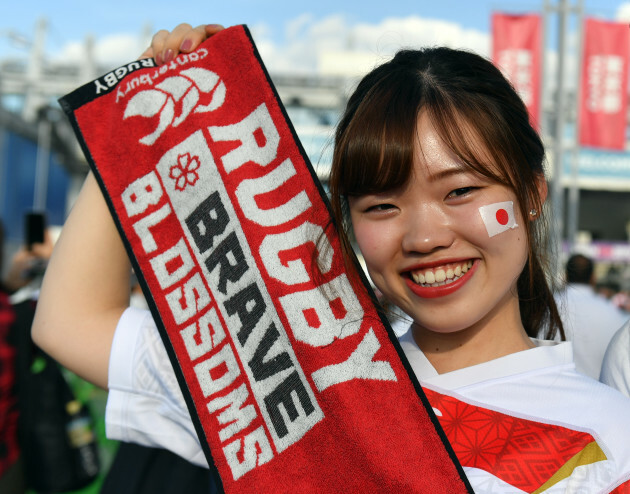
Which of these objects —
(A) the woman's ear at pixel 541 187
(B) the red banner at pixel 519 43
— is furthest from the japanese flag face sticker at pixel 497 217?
(B) the red banner at pixel 519 43

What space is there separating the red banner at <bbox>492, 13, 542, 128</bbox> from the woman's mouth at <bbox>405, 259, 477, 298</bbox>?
7.52m

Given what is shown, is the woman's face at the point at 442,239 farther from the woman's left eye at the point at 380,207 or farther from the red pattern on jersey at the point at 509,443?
the red pattern on jersey at the point at 509,443

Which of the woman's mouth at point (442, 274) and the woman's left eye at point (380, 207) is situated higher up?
the woman's left eye at point (380, 207)

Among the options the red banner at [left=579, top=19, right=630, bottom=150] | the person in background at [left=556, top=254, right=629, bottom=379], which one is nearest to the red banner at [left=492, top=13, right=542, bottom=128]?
the red banner at [left=579, top=19, right=630, bottom=150]

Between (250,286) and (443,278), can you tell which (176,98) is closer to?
(250,286)

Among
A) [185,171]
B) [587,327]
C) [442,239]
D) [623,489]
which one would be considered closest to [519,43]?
[587,327]

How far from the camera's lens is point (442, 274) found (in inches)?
39.9

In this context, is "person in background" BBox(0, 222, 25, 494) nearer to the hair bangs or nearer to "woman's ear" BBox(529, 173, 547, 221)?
the hair bangs

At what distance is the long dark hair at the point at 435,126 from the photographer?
1.00 metres

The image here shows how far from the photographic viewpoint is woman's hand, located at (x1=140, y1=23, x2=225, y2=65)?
4.14ft

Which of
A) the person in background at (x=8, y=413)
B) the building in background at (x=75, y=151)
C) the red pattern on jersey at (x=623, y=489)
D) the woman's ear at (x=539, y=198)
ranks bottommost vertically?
the building in background at (x=75, y=151)

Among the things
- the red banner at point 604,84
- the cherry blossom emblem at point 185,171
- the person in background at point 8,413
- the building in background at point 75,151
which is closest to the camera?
the cherry blossom emblem at point 185,171

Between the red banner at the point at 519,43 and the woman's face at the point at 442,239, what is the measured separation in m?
7.49

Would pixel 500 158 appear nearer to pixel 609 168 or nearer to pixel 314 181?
pixel 314 181
